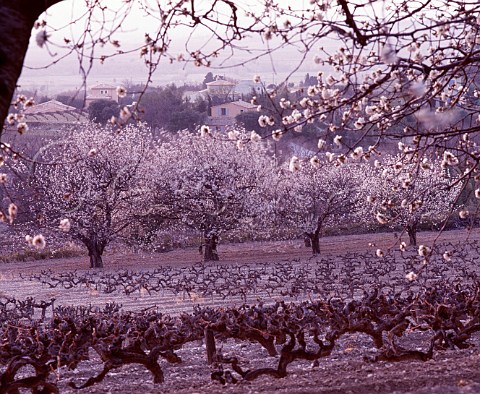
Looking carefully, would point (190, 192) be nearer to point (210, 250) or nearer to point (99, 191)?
point (210, 250)

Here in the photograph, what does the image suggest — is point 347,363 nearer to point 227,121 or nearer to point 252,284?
point 252,284

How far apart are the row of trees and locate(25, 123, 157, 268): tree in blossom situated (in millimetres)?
41

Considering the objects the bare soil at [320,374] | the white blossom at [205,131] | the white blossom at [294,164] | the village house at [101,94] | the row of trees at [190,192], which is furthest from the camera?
the village house at [101,94]

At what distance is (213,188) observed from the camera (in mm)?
32906

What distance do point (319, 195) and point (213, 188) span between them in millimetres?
5186

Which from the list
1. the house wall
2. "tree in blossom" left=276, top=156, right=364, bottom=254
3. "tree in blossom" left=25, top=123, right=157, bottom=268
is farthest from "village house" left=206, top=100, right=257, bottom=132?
"tree in blossom" left=25, top=123, right=157, bottom=268

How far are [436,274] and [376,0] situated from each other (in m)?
15.7

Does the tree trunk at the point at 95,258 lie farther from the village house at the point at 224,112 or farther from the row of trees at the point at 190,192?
the village house at the point at 224,112

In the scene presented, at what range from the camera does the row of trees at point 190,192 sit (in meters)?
32.1

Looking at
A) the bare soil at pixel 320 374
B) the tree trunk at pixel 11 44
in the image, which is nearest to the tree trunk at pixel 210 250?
the bare soil at pixel 320 374

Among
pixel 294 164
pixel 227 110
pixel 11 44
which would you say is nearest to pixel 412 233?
pixel 294 164

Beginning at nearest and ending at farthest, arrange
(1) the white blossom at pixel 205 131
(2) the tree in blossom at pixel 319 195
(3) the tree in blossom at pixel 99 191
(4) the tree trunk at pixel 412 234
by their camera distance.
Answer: (1) the white blossom at pixel 205 131 < (3) the tree in blossom at pixel 99 191 < (4) the tree trunk at pixel 412 234 < (2) the tree in blossom at pixel 319 195

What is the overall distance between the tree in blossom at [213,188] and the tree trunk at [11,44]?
27.4 meters

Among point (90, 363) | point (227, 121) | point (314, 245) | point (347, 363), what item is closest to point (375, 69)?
point (347, 363)
